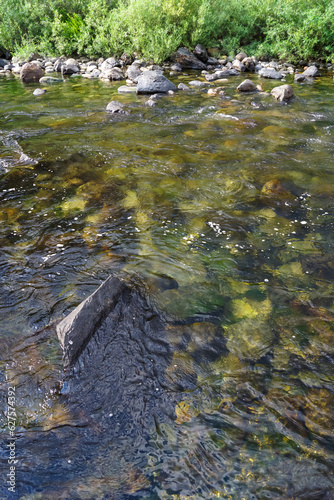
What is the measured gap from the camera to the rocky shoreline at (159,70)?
10.1 m

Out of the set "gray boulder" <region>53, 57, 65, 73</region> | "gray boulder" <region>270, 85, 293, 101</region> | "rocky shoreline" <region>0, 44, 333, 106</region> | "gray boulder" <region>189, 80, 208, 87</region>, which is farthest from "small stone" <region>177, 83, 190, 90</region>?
"gray boulder" <region>53, 57, 65, 73</region>

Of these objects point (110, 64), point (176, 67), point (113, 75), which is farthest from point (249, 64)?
point (110, 64)

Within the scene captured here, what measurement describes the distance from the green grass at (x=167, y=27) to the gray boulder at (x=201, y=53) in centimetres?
34

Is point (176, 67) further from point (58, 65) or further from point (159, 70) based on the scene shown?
point (58, 65)

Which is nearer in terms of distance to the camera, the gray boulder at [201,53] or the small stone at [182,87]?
the small stone at [182,87]

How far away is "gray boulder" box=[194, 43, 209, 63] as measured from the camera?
14.4 meters

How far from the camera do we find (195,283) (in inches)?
118

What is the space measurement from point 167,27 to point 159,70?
1.59 metres

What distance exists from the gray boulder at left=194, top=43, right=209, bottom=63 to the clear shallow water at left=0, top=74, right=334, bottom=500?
9628mm

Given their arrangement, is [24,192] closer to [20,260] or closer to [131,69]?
[20,260]

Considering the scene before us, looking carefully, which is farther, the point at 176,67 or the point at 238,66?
the point at 176,67

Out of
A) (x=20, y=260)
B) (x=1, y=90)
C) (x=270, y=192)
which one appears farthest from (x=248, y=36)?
(x=20, y=260)

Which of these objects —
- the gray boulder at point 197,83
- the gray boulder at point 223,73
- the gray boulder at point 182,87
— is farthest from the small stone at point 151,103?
the gray boulder at point 223,73

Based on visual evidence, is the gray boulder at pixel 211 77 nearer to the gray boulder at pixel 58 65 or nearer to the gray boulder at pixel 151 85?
the gray boulder at pixel 151 85
